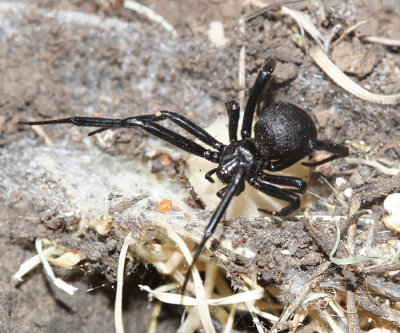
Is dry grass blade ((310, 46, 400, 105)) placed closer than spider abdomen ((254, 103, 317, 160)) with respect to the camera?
No

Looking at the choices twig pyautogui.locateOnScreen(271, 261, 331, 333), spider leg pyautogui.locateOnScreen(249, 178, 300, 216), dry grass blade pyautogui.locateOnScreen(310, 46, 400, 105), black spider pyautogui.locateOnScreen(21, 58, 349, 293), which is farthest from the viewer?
dry grass blade pyautogui.locateOnScreen(310, 46, 400, 105)

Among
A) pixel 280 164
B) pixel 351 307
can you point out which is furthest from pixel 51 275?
pixel 351 307

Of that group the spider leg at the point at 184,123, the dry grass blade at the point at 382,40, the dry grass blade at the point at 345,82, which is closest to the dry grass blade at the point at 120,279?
the spider leg at the point at 184,123

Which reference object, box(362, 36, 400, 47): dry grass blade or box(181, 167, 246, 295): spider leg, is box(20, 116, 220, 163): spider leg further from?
box(362, 36, 400, 47): dry grass blade

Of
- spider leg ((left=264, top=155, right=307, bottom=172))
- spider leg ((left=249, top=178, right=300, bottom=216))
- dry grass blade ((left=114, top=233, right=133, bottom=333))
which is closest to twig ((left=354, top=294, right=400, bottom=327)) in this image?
spider leg ((left=249, top=178, right=300, bottom=216))

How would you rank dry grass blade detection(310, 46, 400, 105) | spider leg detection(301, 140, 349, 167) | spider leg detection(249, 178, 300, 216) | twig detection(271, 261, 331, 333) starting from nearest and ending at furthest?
1. twig detection(271, 261, 331, 333)
2. spider leg detection(249, 178, 300, 216)
3. spider leg detection(301, 140, 349, 167)
4. dry grass blade detection(310, 46, 400, 105)

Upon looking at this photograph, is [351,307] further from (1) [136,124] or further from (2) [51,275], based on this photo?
(2) [51,275]

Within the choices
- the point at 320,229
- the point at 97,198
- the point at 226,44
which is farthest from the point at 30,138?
the point at 320,229
